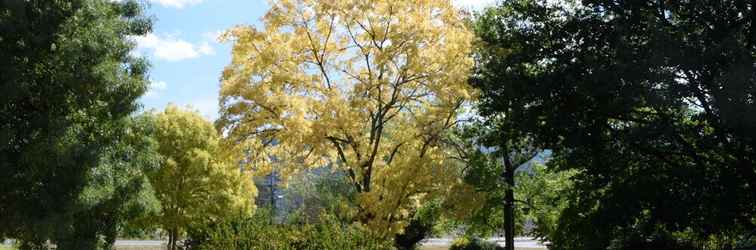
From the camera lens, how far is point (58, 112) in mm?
14508

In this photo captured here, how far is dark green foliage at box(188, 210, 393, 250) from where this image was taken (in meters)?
11.7

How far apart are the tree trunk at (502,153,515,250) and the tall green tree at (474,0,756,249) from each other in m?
5.48

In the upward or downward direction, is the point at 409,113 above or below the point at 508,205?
above

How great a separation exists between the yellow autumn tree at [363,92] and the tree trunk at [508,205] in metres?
3.99

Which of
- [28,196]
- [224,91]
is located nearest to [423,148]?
[224,91]

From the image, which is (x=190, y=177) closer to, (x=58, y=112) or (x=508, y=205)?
(x=58, y=112)

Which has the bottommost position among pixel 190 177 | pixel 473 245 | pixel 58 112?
pixel 473 245

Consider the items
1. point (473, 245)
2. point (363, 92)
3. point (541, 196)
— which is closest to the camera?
point (363, 92)

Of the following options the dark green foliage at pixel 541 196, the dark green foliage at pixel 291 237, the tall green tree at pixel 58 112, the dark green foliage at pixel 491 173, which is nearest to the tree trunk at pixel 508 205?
the dark green foliage at pixel 491 173

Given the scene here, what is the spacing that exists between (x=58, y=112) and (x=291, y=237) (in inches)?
240

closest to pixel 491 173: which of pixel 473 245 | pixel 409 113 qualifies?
pixel 409 113

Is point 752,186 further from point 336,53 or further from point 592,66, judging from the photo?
point 336,53

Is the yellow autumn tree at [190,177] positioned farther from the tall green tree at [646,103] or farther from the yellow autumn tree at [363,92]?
the tall green tree at [646,103]

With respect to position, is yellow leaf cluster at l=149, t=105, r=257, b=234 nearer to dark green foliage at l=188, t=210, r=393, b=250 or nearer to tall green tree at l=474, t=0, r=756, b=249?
dark green foliage at l=188, t=210, r=393, b=250
